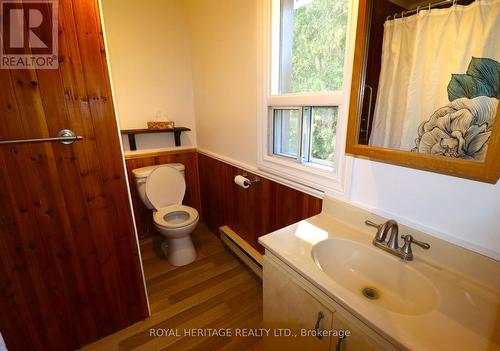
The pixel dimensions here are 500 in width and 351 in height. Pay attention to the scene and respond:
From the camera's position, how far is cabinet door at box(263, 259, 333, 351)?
0.85 m

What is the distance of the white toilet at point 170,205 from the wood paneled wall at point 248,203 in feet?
0.98

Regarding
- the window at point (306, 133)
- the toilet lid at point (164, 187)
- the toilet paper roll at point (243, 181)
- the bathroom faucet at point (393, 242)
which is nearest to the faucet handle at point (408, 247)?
the bathroom faucet at point (393, 242)

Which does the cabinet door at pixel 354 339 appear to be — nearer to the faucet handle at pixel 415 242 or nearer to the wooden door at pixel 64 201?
the faucet handle at pixel 415 242

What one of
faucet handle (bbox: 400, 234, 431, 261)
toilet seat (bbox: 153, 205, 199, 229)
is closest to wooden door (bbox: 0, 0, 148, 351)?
toilet seat (bbox: 153, 205, 199, 229)

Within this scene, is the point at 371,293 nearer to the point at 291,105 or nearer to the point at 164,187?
the point at 291,105

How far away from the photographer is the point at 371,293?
968mm

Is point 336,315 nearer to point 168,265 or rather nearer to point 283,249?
point 283,249

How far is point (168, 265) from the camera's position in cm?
219

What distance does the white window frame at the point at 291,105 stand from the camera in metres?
1.10

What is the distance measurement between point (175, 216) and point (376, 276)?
185 centimetres

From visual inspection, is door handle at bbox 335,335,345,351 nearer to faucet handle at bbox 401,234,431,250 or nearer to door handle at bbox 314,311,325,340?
door handle at bbox 314,311,325,340

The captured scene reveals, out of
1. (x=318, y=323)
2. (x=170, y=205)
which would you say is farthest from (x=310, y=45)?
(x=170, y=205)

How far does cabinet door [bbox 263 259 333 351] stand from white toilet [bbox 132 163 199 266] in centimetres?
113

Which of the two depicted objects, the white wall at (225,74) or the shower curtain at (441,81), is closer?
the shower curtain at (441,81)
